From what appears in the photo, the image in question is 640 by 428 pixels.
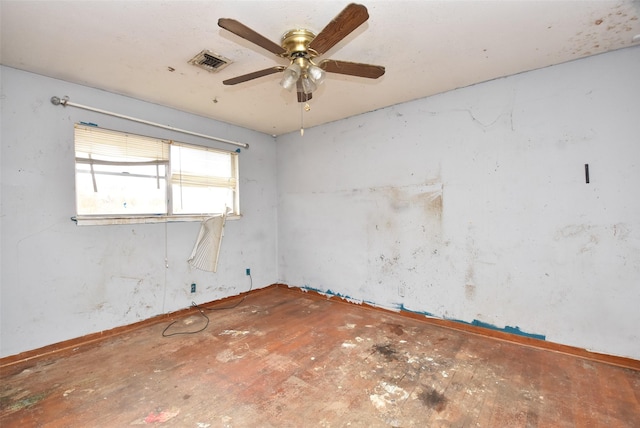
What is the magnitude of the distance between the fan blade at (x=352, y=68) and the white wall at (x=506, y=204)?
152 cm

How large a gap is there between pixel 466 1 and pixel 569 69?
1472 mm

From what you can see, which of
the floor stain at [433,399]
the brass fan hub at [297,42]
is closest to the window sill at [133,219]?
the brass fan hub at [297,42]

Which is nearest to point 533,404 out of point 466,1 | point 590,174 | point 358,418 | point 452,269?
point 358,418

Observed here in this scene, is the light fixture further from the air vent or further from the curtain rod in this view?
the curtain rod

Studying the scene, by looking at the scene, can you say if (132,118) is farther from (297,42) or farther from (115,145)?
(297,42)

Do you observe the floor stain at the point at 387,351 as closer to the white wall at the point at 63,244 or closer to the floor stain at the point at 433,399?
the floor stain at the point at 433,399

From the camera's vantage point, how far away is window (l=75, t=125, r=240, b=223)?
277 cm

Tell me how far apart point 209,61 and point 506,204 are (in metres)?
3.04

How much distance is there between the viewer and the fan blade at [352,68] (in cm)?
181

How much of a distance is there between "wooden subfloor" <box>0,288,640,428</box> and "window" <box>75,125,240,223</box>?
137 cm

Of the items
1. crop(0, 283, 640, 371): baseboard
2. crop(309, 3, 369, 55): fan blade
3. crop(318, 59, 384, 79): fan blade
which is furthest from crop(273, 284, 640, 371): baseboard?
crop(309, 3, 369, 55): fan blade

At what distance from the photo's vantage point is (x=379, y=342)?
262cm

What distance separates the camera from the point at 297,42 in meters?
1.87

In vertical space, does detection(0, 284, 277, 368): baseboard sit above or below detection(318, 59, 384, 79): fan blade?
below
